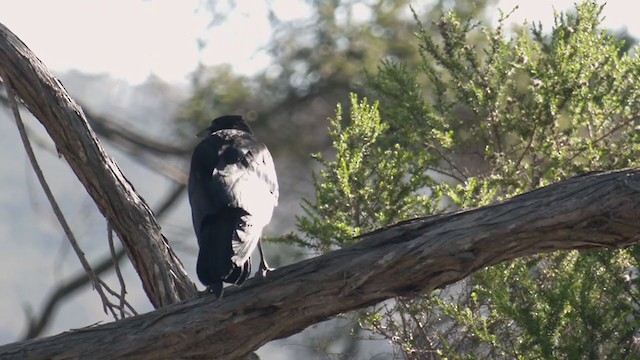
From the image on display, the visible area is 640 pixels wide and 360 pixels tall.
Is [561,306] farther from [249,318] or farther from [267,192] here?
[249,318]

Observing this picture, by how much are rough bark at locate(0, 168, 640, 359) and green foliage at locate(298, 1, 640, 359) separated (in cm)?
133

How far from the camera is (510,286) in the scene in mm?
5758

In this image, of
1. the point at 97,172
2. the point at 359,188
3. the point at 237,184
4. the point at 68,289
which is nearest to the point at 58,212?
the point at 97,172

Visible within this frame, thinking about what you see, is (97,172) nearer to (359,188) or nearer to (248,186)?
(248,186)

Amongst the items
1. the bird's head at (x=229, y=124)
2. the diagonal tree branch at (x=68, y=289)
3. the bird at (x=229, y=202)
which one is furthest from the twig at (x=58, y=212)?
the diagonal tree branch at (x=68, y=289)

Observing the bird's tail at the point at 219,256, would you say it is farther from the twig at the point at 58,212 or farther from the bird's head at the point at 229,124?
the bird's head at the point at 229,124

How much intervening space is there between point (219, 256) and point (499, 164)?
9.05ft

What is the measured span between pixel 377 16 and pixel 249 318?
5741mm

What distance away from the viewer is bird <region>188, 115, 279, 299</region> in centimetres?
413

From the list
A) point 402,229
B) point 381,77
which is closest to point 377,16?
point 381,77

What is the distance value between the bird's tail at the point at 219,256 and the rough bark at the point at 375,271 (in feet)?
0.27

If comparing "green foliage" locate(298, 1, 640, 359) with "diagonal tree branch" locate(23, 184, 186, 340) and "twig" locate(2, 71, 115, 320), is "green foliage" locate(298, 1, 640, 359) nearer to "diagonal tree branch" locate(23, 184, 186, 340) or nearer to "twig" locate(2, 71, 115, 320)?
"twig" locate(2, 71, 115, 320)

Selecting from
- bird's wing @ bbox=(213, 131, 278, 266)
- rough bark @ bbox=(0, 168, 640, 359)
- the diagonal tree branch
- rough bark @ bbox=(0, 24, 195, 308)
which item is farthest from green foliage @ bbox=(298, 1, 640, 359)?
the diagonal tree branch

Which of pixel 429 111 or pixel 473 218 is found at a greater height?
pixel 429 111
